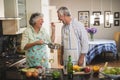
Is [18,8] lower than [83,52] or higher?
higher

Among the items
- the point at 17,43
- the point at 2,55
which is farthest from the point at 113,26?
the point at 2,55

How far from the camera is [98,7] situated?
8641mm

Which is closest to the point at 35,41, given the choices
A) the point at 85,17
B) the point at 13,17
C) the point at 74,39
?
the point at 74,39

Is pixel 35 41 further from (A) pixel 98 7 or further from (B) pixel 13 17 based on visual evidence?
(A) pixel 98 7

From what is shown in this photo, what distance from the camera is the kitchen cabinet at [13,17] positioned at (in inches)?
161

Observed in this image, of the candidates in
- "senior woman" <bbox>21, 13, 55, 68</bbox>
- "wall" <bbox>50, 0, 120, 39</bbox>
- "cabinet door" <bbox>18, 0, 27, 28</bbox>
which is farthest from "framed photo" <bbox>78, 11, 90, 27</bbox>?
"senior woman" <bbox>21, 13, 55, 68</bbox>

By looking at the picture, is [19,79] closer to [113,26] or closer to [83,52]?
[83,52]

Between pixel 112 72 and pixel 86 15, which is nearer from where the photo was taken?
pixel 112 72

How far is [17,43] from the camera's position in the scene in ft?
15.7

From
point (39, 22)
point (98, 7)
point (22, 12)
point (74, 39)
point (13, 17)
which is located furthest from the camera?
point (98, 7)

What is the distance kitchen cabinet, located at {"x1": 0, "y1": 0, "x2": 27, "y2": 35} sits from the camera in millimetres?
4102

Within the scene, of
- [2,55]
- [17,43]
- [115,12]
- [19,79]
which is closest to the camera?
[19,79]

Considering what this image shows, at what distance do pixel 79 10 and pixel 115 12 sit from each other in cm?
133

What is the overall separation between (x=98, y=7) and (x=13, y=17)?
5015 millimetres
